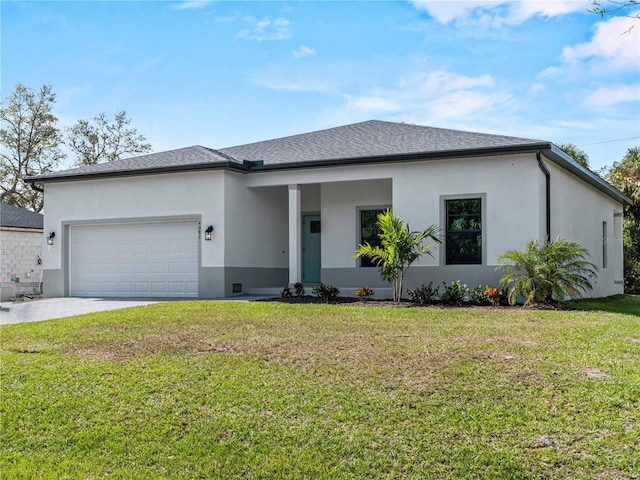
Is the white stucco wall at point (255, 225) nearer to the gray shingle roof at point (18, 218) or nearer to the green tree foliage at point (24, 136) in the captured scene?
the gray shingle roof at point (18, 218)

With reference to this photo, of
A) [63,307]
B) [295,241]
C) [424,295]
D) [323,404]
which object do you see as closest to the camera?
[323,404]

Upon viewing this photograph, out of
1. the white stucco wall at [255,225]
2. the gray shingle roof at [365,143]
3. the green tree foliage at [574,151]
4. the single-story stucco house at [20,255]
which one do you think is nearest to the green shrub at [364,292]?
the gray shingle roof at [365,143]

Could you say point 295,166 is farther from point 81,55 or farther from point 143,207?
point 81,55

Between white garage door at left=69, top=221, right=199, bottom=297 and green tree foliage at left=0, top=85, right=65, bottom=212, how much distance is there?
740 inches

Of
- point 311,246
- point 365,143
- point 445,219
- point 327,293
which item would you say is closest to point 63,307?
point 327,293

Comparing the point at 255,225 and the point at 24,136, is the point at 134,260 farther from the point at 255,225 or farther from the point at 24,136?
the point at 24,136

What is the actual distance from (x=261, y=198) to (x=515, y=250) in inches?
285

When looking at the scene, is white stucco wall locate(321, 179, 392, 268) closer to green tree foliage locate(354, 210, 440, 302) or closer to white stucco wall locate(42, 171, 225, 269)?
green tree foliage locate(354, 210, 440, 302)

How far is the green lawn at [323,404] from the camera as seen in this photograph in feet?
16.5

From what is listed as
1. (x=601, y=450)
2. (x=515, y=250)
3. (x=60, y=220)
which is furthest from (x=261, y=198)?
(x=601, y=450)

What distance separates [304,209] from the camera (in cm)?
1827

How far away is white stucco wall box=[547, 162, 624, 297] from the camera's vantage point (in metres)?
15.0

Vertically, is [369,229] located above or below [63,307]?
above

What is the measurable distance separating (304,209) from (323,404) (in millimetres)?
12454
